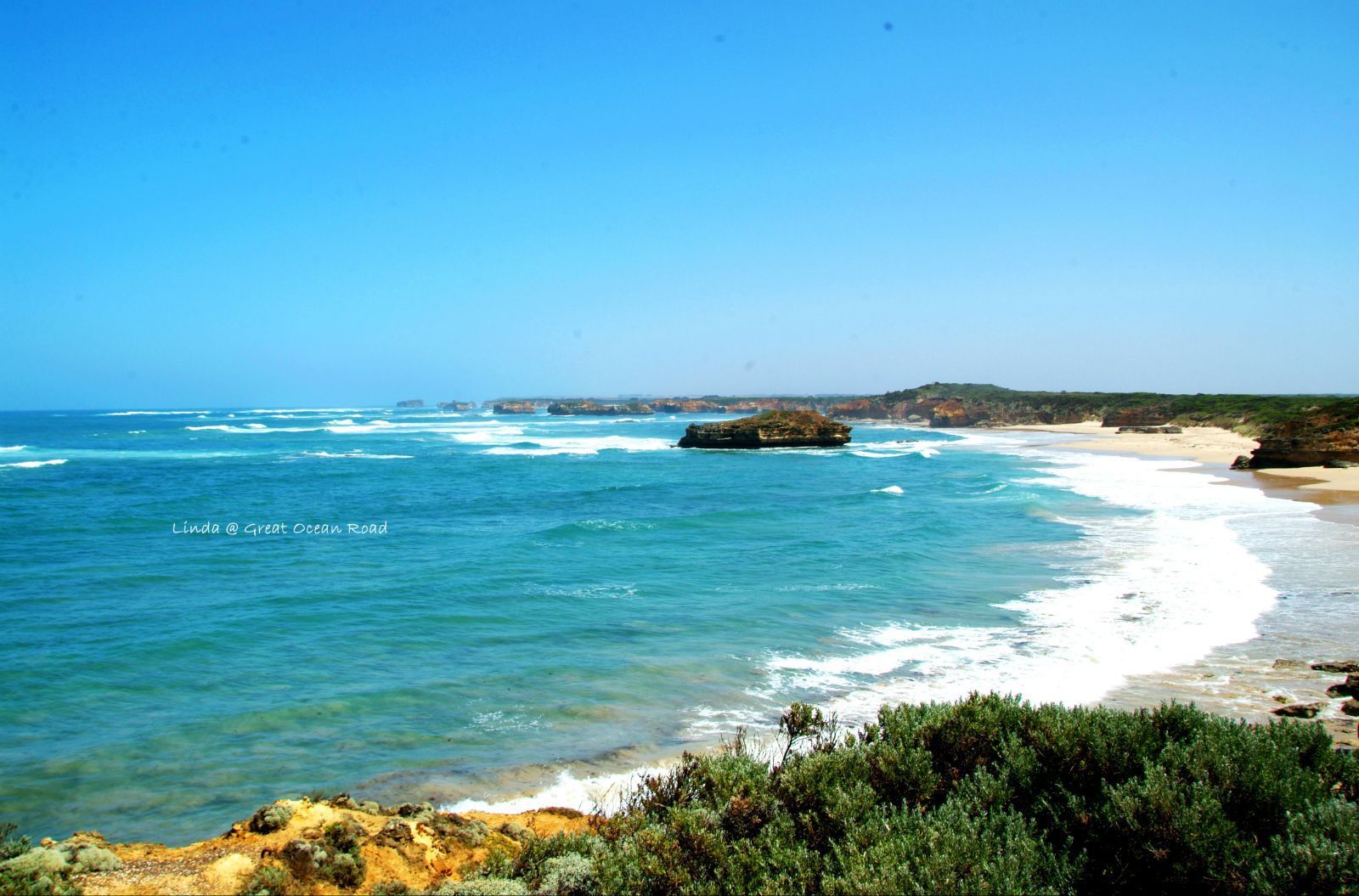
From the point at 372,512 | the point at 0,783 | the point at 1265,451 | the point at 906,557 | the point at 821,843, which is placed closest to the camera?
the point at 821,843

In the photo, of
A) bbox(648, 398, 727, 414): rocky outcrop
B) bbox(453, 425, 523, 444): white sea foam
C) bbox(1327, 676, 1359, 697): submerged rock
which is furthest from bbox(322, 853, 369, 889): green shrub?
bbox(648, 398, 727, 414): rocky outcrop

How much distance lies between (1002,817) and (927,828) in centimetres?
64

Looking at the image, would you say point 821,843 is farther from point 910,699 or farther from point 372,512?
point 372,512

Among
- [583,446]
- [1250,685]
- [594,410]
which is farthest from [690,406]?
[1250,685]

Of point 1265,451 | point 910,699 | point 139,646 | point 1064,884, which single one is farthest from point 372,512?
point 1265,451

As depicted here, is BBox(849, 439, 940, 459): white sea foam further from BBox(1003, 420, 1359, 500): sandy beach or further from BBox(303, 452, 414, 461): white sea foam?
BBox(303, 452, 414, 461): white sea foam

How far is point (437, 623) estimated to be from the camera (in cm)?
1366

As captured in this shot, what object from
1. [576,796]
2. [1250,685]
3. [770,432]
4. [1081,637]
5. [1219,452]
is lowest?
[576,796]

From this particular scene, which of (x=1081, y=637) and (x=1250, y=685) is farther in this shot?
(x=1081, y=637)

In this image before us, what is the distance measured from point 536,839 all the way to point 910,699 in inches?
235

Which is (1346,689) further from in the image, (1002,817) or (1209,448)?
(1209,448)

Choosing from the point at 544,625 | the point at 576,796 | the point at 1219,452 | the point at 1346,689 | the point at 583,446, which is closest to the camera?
the point at 576,796

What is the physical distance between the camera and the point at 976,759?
570cm

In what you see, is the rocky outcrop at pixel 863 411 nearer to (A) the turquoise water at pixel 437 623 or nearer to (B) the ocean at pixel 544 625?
(A) the turquoise water at pixel 437 623
